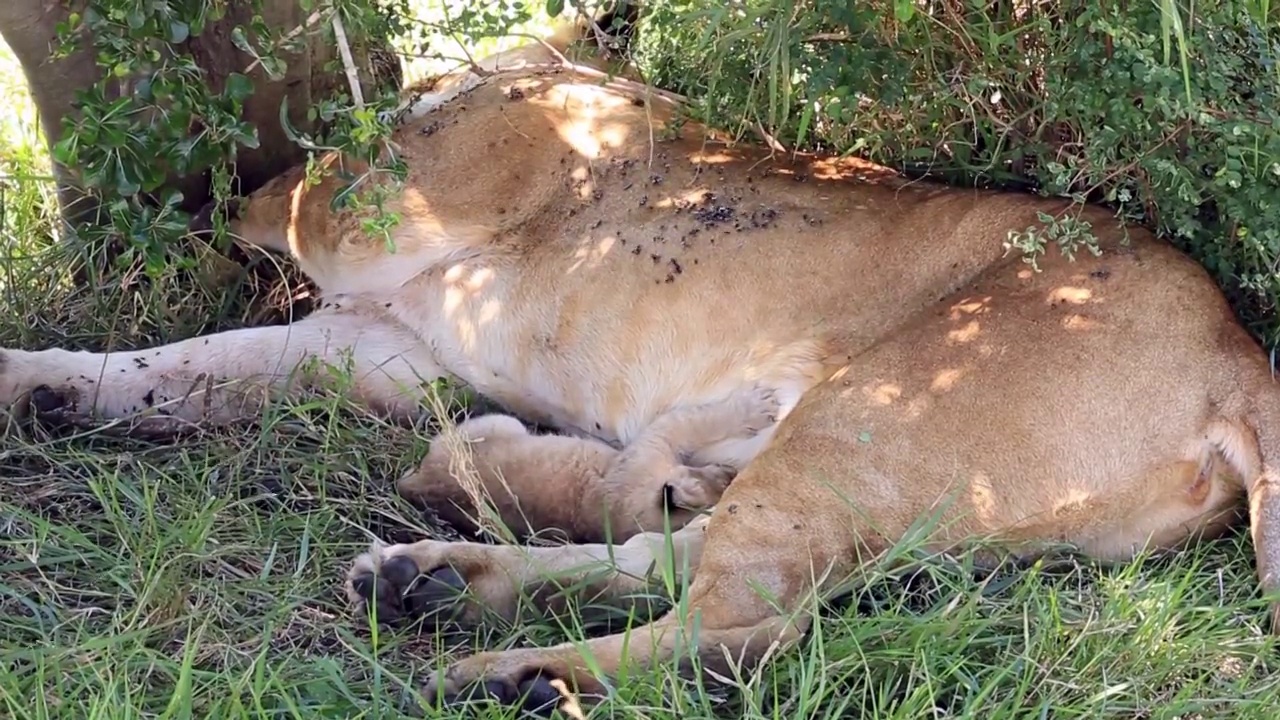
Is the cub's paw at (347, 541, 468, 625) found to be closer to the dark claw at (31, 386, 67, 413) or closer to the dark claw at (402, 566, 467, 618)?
the dark claw at (402, 566, 467, 618)

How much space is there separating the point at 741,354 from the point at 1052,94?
0.85 metres

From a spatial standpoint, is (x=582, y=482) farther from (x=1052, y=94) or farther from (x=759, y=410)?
(x=1052, y=94)

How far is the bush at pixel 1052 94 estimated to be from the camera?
8.56 ft

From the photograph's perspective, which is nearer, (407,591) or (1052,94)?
(407,591)

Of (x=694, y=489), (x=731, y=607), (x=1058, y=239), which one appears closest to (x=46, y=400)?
(x=694, y=489)

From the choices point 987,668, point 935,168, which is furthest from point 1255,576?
point 935,168

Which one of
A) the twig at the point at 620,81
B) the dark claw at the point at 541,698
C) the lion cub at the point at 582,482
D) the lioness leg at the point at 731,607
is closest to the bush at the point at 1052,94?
the twig at the point at 620,81

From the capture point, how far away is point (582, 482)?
293 centimetres

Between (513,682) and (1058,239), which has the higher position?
(1058,239)

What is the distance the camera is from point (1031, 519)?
249 centimetres

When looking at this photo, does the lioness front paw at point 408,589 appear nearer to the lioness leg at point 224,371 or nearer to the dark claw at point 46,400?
the lioness leg at point 224,371

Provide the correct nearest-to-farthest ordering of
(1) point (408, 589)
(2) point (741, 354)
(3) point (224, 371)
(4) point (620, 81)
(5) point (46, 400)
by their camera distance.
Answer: (1) point (408, 589) < (2) point (741, 354) < (5) point (46, 400) < (3) point (224, 371) < (4) point (620, 81)

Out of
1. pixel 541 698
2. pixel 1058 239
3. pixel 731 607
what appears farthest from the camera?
pixel 1058 239

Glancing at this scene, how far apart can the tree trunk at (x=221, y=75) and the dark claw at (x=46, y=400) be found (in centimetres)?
59
